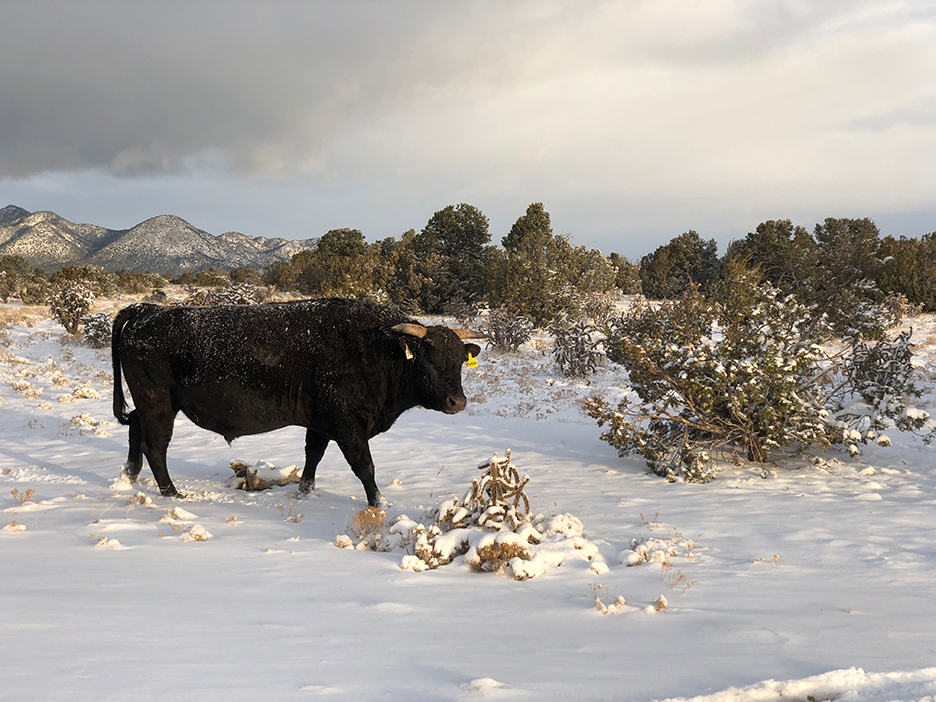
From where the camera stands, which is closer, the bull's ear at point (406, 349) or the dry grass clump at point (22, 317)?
the bull's ear at point (406, 349)

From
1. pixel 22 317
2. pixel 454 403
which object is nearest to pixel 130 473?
pixel 454 403

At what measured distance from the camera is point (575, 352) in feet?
45.1

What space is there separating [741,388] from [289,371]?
4.60m

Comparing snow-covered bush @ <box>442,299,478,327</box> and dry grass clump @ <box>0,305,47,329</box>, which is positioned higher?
snow-covered bush @ <box>442,299,478,327</box>

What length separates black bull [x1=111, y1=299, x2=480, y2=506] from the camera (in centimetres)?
550

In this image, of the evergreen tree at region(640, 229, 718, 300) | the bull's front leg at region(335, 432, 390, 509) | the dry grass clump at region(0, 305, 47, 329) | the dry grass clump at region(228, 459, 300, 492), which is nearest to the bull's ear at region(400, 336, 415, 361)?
the bull's front leg at region(335, 432, 390, 509)

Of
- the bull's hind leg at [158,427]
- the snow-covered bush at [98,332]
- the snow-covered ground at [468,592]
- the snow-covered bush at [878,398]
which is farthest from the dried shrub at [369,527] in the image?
the snow-covered bush at [98,332]

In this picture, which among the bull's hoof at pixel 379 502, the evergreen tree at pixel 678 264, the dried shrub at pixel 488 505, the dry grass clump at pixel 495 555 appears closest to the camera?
the dry grass clump at pixel 495 555

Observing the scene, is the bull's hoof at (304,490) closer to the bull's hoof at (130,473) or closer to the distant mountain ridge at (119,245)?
the bull's hoof at (130,473)

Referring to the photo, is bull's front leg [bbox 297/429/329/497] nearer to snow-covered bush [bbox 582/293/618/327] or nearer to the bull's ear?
the bull's ear

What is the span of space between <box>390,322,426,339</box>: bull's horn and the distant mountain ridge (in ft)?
358

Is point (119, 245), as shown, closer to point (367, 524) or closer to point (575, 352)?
point (575, 352)

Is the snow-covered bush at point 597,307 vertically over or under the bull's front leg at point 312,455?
over

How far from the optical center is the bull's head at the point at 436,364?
5.52 metres
